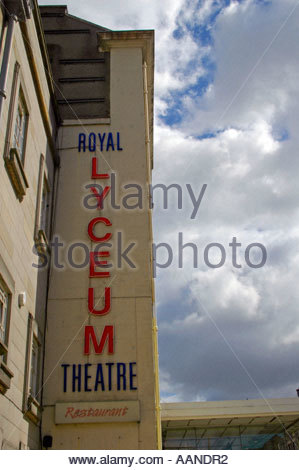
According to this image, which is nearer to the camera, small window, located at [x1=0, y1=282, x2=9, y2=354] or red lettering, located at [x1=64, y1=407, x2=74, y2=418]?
small window, located at [x1=0, y1=282, x2=9, y2=354]

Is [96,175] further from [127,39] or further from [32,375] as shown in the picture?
[32,375]

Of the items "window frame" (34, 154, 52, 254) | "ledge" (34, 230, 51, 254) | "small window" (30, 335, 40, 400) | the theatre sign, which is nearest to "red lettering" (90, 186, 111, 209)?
the theatre sign

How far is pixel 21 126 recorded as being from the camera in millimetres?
13180

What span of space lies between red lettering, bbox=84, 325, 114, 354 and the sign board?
1.54m

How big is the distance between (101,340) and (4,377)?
5414 millimetres

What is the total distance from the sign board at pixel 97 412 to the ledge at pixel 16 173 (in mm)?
6132

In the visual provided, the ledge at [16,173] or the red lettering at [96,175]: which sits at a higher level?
the red lettering at [96,175]

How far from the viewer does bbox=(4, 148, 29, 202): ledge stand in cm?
1092

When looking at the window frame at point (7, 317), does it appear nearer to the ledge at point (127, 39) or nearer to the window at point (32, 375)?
the window at point (32, 375)

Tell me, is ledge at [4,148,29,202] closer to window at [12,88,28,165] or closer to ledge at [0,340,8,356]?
window at [12,88,28,165]

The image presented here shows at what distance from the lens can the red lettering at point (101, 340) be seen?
14922mm

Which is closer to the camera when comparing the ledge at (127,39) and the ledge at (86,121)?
the ledge at (86,121)

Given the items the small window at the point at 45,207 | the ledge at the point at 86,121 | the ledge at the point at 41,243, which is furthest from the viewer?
the ledge at the point at 86,121

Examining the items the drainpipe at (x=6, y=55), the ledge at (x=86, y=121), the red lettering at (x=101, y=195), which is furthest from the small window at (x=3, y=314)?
the ledge at (x=86, y=121)
